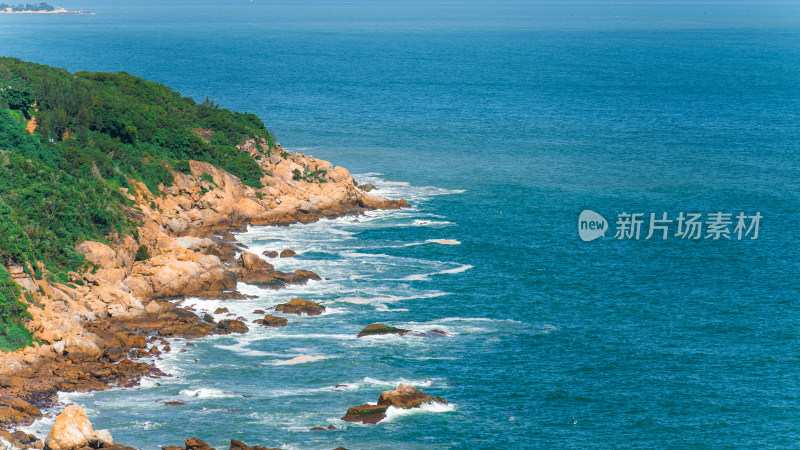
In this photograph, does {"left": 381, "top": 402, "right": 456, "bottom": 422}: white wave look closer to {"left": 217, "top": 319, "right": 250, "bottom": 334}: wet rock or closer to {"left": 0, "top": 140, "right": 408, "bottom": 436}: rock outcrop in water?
{"left": 0, "top": 140, "right": 408, "bottom": 436}: rock outcrop in water

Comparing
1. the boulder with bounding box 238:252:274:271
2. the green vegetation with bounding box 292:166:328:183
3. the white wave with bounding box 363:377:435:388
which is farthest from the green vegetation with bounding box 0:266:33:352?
the green vegetation with bounding box 292:166:328:183

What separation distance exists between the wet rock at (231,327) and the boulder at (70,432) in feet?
69.2

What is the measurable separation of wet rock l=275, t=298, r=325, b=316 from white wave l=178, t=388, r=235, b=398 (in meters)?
15.2

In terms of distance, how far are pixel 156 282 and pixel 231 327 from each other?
904 centimetres

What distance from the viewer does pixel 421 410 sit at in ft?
192

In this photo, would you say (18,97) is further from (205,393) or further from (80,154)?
(205,393)

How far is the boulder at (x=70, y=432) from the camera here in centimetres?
4947

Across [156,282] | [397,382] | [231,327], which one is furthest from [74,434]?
[156,282]

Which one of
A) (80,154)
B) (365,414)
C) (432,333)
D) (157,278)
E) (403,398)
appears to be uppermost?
(80,154)

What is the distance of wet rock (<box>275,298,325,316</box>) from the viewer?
7550 cm

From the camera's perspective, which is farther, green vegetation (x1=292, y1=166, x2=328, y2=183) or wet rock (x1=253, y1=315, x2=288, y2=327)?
green vegetation (x1=292, y1=166, x2=328, y2=183)

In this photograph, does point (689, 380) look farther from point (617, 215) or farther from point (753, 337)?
point (617, 215)

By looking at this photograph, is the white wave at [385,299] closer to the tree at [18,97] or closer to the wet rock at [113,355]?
the wet rock at [113,355]

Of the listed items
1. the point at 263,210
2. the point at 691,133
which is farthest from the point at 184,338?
the point at 691,133
